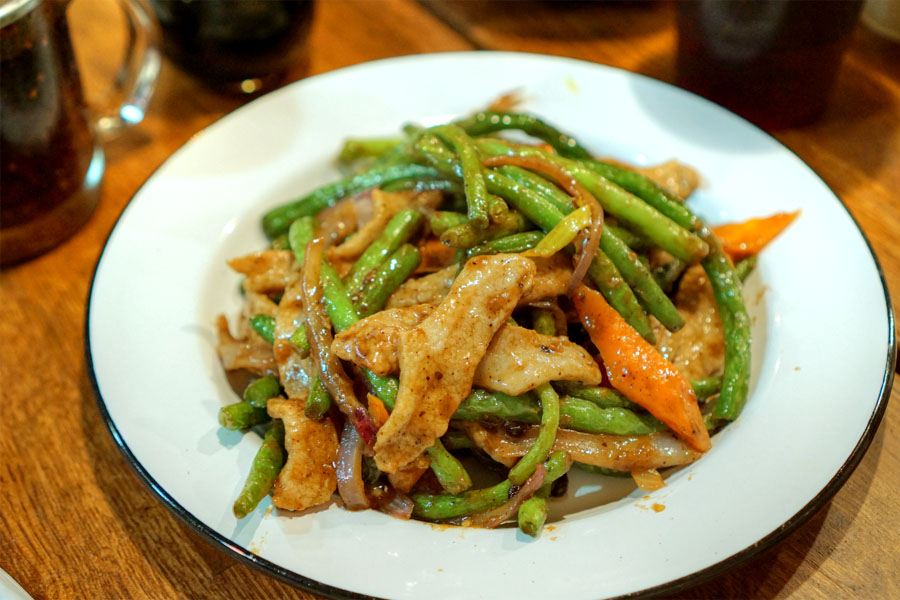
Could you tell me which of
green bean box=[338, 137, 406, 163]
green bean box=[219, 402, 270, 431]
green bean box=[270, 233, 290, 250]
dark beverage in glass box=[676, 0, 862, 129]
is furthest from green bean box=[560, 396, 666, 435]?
dark beverage in glass box=[676, 0, 862, 129]

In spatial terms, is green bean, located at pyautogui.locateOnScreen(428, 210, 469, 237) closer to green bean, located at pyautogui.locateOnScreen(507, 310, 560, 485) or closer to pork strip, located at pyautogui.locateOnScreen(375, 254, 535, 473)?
pork strip, located at pyautogui.locateOnScreen(375, 254, 535, 473)

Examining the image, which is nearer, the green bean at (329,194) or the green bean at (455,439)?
the green bean at (455,439)

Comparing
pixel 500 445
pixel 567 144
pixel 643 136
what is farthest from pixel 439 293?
pixel 643 136

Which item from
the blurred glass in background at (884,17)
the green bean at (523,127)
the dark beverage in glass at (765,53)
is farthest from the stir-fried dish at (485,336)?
the blurred glass in background at (884,17)

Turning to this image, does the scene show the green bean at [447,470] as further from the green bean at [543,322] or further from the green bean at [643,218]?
the green bean at [643,218]

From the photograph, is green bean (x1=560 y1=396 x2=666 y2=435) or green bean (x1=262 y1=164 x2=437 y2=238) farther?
green bean (x1=262 y1=164 x2=437 y2=238)

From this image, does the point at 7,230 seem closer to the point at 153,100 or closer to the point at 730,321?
the point at 153,100

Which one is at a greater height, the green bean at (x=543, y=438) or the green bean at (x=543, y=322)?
the green bean at (x=543, y=322)
